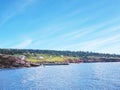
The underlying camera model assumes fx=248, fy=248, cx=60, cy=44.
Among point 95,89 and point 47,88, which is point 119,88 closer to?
point 95,89

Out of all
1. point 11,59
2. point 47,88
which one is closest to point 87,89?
point 47,88

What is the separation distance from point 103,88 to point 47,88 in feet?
55.9

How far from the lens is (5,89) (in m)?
75.1

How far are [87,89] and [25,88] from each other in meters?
19.6

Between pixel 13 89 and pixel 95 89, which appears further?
pixel 13 89

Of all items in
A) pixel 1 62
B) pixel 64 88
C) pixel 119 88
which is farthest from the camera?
pixel 1 62

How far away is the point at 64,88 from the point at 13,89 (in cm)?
1540

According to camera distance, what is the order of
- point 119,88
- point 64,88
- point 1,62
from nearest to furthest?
point 119,88, point 64,88, point 1,62

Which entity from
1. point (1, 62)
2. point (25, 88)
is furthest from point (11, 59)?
point (25, 88)

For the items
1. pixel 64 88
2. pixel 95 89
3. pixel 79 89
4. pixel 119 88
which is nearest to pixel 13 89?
pixel 64 88

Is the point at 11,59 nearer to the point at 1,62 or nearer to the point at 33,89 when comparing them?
the point at 1,62

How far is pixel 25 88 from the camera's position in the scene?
251ft

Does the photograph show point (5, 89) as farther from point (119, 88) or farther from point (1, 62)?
point (1, 62)

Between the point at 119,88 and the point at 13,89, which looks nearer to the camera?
the point at 119,88
